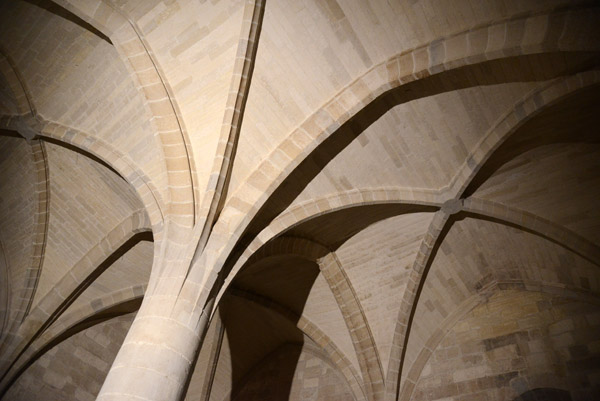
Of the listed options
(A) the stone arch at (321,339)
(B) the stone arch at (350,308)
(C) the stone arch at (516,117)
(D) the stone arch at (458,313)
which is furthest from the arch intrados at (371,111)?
(D) the stone arch at (458,313)

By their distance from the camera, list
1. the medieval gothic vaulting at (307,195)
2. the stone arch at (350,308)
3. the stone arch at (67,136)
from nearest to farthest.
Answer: the medieval gothic vaulting at (307,195) < the stone arch at (67,136) < the stone arch at (350,308)

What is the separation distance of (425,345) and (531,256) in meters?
2.24

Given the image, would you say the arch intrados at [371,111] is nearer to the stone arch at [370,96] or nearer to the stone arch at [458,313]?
the stone arch at [370,96]

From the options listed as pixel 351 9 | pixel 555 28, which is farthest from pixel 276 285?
pixel 555 28

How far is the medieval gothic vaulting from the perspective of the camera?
4.99 metres

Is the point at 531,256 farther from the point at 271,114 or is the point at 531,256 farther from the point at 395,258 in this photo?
the point at 271,114

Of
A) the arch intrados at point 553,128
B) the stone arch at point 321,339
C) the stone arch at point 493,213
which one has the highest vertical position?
the arch intrados at point 553,128

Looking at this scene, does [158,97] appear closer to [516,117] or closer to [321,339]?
[516,117]

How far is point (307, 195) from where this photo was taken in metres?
6.26

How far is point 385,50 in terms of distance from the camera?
5273 mm

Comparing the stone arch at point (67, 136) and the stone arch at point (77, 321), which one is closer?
the stone arch at point (67, 136)

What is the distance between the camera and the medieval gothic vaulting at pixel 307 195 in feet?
16.4

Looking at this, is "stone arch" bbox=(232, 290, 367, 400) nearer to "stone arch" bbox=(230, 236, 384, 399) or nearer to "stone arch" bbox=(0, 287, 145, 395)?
"stone arch" bbox=(230, 236, 384, 399)

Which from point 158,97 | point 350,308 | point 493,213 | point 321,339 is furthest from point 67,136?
point 493,213
